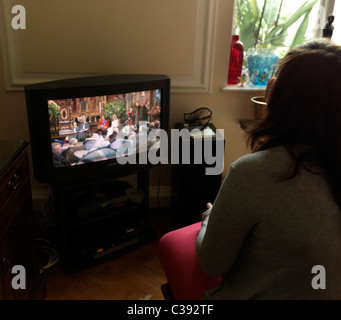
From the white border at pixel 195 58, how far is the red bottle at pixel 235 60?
0.19 metres

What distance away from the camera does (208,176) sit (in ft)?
7.21

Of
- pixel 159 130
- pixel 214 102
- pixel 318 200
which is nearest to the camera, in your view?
pixel 318 200

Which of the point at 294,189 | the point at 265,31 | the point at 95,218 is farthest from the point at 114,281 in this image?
the point at 265,31

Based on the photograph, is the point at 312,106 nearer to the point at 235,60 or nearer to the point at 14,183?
the point at 14,183

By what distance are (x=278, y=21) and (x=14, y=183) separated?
1.99 m

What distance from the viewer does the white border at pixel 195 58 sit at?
207 centimetres

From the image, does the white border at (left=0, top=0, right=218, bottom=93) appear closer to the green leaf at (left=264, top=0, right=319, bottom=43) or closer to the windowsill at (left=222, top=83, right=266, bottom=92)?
the windowsill at (left=222, top=83, right=266, bottom=92)

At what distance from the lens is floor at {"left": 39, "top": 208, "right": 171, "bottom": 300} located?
6.08 ft

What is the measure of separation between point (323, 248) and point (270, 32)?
1943mm

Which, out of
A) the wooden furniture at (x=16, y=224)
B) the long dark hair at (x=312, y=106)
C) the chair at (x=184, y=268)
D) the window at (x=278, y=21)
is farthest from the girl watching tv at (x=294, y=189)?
the window at (x=278, y=21)

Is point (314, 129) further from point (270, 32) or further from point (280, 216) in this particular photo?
point (270, 32)

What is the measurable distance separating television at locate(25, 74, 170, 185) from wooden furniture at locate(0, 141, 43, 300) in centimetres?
17

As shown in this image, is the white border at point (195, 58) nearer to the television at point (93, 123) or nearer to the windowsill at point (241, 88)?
the windowsill at point (241, 88)
